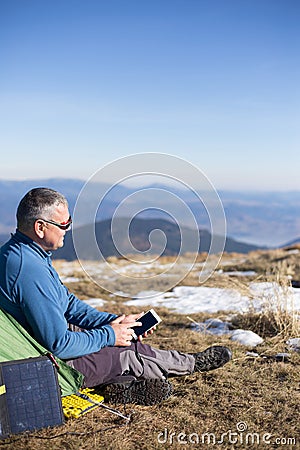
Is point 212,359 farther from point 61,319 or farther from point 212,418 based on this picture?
point 61,319

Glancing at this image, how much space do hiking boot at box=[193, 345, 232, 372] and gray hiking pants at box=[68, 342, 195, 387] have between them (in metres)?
0.22

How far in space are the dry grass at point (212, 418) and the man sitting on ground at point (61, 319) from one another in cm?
22

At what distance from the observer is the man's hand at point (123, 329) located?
141 inches

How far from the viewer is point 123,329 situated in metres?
3.64

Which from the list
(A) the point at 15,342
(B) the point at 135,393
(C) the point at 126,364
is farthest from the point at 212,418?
(A) the point at 15,342

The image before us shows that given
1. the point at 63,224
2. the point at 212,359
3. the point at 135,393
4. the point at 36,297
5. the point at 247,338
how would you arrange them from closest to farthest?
the point at 36,297 < the point at 63,224 < the point at 135,393 < the point at 212,359 < the point at 247,338

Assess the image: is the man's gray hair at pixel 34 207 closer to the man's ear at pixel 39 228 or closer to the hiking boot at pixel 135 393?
the man's ear at pixel 39 228

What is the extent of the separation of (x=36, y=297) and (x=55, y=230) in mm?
498

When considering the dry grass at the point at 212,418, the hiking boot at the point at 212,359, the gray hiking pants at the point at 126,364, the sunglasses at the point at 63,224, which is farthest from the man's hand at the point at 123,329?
the sunglasses at the point at 63,224

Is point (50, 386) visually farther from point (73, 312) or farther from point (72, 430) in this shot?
point (73, 312)

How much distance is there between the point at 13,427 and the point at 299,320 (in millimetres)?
3734

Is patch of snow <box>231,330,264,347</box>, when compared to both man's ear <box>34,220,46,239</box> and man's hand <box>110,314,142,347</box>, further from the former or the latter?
man's ear <box>34,220,46,239</box>

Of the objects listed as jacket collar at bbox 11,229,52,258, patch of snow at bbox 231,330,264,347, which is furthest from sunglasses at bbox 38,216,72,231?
patch of snow at bbox 231,330,264,347

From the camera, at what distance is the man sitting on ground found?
3.12m
